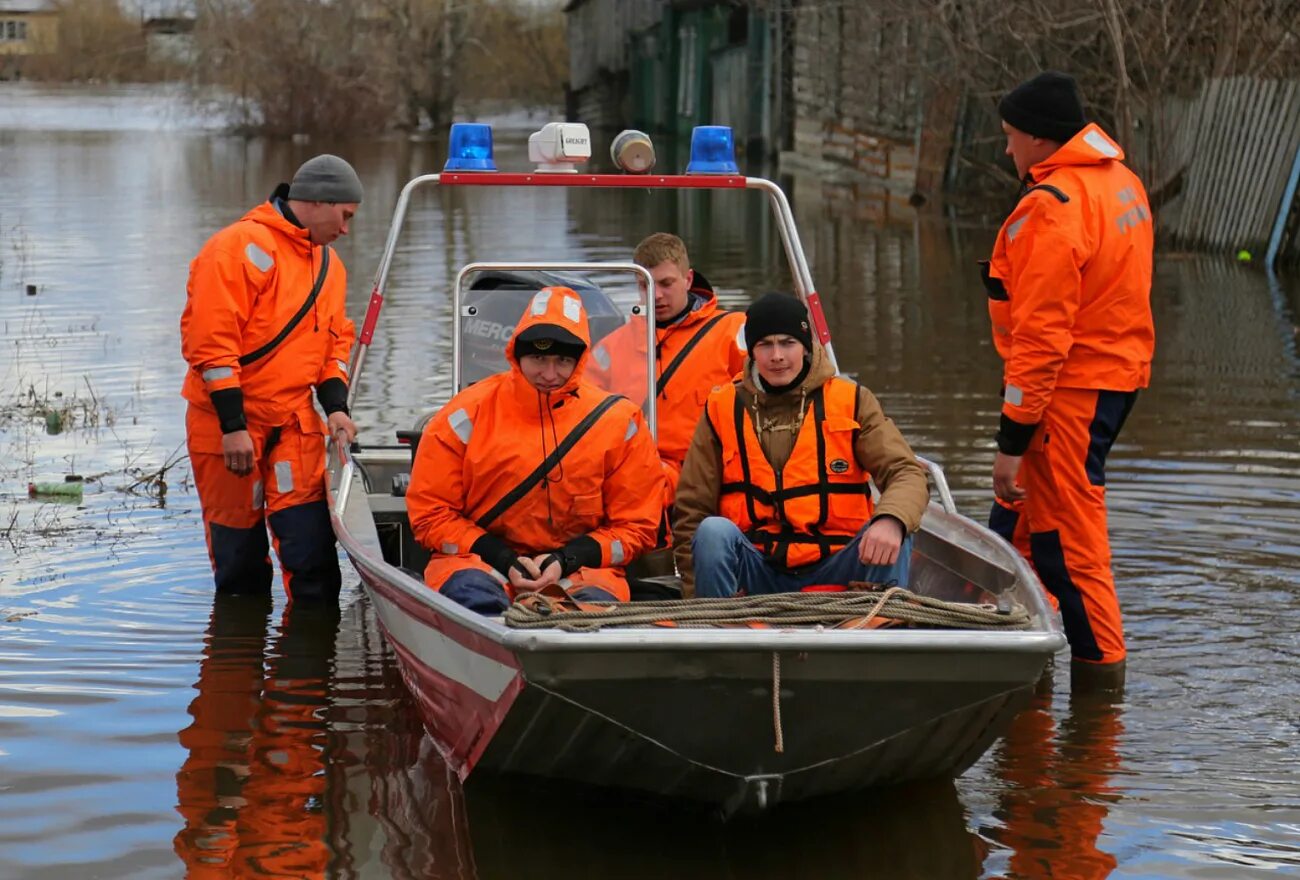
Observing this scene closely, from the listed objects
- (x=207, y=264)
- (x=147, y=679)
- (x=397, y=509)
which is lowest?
(x=147, y=679)

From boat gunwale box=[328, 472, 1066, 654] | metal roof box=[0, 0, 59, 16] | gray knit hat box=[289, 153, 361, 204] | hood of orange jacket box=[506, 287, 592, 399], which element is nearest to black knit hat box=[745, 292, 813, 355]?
hood of orange jacket box=[506, 287, 592, 399]

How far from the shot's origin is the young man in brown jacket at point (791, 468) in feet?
16.8

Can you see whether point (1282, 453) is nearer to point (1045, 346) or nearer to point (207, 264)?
point (1045, 346)

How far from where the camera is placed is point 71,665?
6246 millimetres

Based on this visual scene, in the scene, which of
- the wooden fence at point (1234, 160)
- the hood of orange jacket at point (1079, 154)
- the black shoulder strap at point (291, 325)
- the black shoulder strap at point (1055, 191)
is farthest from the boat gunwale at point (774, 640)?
the wooden fence at point (1234, 160)

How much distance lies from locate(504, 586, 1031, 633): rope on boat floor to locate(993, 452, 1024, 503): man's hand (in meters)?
1.10

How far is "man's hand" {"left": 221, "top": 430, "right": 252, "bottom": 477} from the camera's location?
6340 millimetres

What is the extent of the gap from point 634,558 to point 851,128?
79.5ft

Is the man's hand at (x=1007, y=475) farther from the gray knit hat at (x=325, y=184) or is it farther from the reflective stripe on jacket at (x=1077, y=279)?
the gray knit hat at (x=325, y=184)

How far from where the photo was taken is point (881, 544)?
4938 millimetres

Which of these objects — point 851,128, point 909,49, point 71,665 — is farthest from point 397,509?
point 851,128

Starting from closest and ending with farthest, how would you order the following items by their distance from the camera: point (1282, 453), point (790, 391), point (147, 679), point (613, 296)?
point (790, 391)
point (147, 679)
point (613, 296)
point (1282, 453)

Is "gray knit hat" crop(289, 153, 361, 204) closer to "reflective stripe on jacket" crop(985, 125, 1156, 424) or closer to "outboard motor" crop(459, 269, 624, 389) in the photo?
"outboard motor" crop(459, 269, 624, 389)

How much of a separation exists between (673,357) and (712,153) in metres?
0.75
